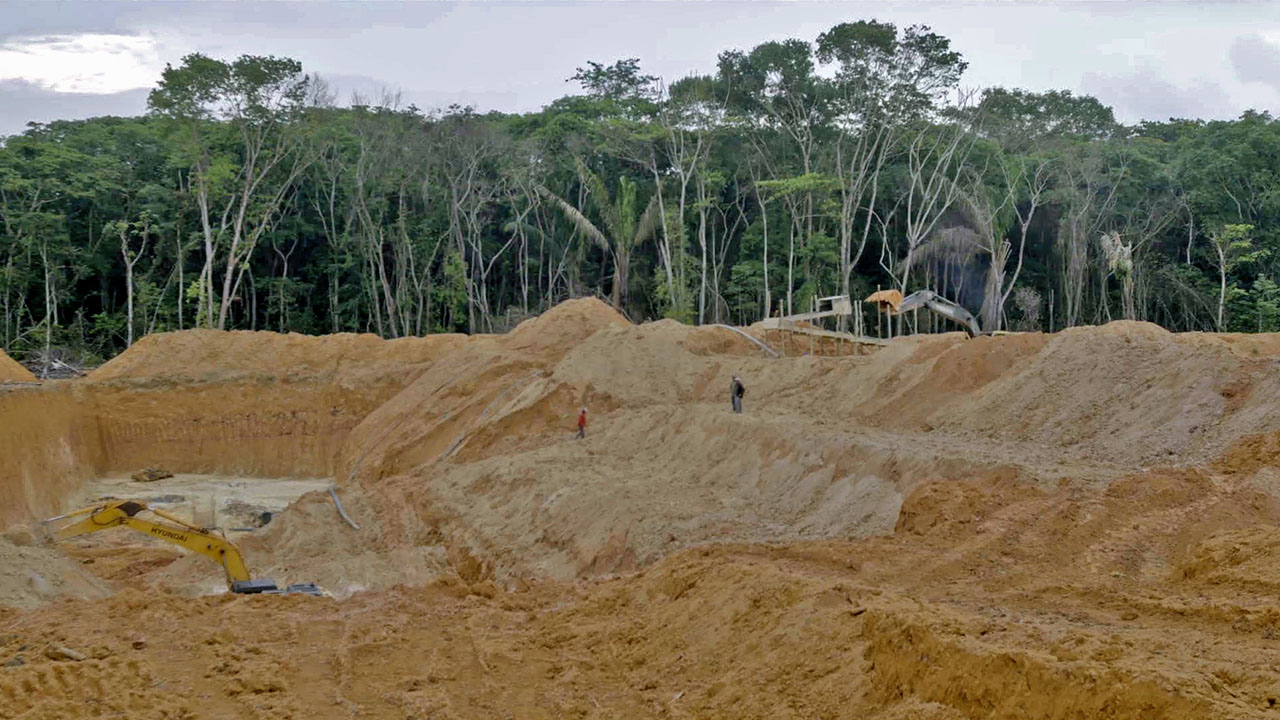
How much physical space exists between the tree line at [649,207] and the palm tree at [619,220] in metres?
0.17

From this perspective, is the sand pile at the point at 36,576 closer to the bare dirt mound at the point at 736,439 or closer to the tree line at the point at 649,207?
the bare dirt mound at the point at 736,439

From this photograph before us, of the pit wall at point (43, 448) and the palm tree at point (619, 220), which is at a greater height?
the palm tree at point (619, 220)

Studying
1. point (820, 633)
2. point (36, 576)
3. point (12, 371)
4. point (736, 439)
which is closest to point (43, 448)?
point (12, 371)

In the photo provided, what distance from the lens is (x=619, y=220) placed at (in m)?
44.5

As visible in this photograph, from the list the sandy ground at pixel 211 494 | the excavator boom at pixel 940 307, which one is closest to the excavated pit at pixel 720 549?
the sandy ground at pixel 211 494

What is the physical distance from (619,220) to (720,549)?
107 ft

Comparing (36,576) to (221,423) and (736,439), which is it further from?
(221,423)

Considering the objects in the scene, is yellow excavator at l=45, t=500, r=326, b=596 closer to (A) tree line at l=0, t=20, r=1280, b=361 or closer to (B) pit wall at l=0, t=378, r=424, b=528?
(B) pit wall at l=0, t=378, r=424, b=528

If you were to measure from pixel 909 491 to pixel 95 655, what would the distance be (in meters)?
9.12

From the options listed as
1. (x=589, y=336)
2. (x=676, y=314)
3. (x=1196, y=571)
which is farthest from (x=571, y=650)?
(x=676, y=314)

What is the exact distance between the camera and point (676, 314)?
139 ft

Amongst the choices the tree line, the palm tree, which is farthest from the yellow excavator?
the palm tree

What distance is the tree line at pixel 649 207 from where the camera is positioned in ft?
134

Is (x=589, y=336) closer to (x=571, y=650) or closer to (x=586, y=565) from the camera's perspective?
(x=586, y=565)
